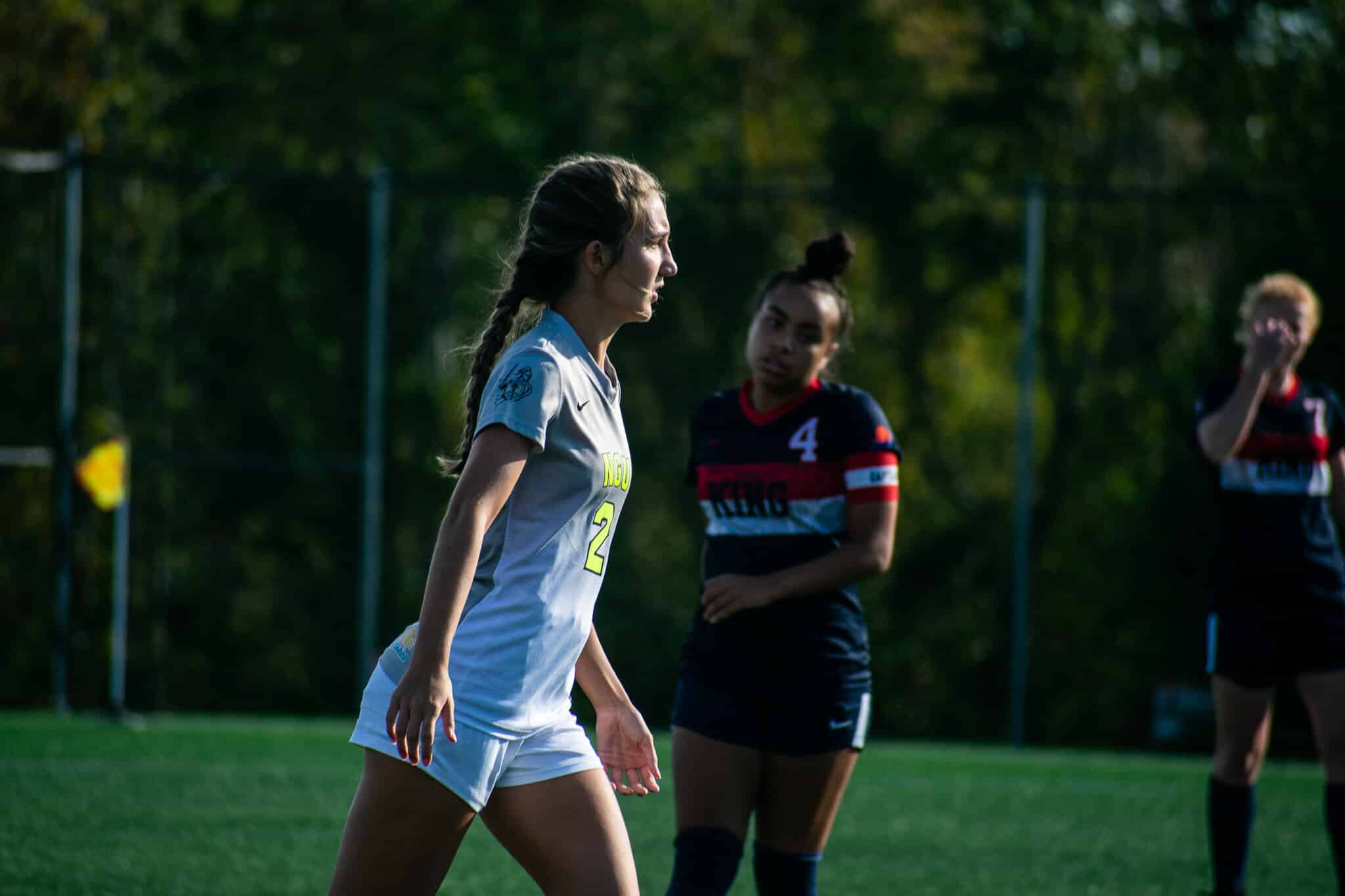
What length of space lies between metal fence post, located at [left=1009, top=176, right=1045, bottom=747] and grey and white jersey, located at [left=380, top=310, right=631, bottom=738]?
7973mm

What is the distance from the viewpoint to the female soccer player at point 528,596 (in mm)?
2717

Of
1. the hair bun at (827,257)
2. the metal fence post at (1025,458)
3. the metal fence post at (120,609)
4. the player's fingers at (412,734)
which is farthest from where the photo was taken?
the metal fence post at (1025,458)

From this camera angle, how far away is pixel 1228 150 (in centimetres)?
1371

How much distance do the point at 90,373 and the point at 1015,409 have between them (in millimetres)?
6615

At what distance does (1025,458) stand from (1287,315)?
17.1 feet

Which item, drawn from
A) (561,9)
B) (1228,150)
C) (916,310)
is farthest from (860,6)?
(916,310)

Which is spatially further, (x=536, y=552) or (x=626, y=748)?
(x=626, y=748)

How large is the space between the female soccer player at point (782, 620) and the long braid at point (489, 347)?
3.80ft

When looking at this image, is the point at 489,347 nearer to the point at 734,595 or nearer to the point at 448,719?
the point at 448,719

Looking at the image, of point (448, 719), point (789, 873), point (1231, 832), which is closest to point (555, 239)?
point (448, 719)

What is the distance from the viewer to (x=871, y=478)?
408 cm

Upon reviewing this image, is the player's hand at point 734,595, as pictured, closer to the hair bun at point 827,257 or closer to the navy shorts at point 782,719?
the navy shorts at point 782,719

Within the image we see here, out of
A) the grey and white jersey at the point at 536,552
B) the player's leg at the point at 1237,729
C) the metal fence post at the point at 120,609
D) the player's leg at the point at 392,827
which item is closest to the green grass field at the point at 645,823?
the metal fence post at the point at 120,609

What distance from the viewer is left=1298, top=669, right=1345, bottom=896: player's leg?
5270 mm
